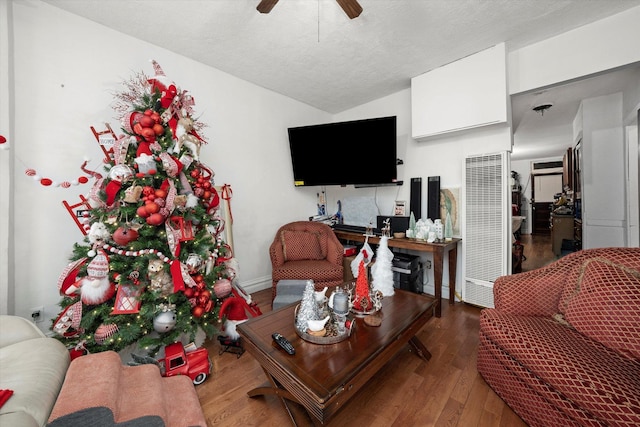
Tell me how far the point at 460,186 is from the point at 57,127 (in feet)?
12.4

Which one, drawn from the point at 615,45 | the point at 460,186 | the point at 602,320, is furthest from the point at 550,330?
the point at 615,45

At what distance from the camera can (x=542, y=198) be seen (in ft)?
26.4

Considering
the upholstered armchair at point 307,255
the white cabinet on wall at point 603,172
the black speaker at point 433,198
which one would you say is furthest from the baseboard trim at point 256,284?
the white cabinet on wall at point 603,172

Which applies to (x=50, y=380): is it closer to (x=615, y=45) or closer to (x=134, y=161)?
(x=134, y=161)

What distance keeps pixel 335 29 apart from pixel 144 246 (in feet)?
7.46

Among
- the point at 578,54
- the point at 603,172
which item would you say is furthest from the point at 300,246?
the point at 603,172

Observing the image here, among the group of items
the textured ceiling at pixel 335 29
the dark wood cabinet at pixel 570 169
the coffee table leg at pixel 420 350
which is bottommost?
the coffee table leg at pixel 420 350

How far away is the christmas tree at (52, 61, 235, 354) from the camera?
1566 millimetres

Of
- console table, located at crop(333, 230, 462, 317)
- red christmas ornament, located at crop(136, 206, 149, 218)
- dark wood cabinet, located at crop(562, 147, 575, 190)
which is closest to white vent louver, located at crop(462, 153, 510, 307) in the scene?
console table, located at crop(333, 230, 462, 317)

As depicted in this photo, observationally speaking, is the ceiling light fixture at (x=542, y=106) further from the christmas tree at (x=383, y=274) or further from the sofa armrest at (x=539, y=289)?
the christmas tree at (x=383, y=274)

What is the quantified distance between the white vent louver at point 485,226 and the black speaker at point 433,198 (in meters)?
0.29

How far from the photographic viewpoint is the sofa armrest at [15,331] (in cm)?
124

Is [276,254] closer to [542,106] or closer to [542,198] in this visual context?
[542,106]

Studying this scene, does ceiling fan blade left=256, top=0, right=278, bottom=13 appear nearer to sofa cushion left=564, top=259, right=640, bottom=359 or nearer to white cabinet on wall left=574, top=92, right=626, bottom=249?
sofa cushion left=564, top=259, right=640, bottom=359
